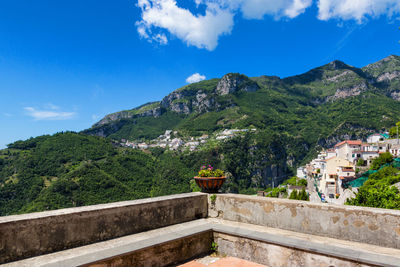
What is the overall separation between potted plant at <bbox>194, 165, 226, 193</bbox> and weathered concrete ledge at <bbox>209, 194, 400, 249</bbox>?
0.29 metres

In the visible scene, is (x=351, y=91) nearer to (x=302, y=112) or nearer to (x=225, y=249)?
(x=302, y=112)

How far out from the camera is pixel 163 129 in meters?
198

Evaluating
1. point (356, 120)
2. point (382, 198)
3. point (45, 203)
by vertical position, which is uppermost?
point (356, 120)

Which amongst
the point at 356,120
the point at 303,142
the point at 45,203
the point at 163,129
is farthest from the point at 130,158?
the point at 356,120

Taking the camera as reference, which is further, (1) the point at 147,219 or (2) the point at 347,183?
(2) the point at 347,183

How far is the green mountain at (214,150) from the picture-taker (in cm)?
8162

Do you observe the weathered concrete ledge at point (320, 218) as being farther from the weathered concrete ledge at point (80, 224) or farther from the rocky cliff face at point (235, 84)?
the rocky cliff face at point (235, 84)

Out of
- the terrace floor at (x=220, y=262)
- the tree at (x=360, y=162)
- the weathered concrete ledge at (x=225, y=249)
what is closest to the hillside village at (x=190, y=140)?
the tree at (x=360, y=162)

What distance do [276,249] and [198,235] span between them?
1098mm

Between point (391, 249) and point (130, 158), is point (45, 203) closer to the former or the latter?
point (130, 158)

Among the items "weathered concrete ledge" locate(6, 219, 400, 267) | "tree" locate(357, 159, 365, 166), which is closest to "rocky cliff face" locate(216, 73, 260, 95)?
"tree" locate(357, 159, 365, 166)

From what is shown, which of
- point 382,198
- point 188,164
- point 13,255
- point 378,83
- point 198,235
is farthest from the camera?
point 378,83

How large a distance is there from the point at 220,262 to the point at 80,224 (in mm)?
1916

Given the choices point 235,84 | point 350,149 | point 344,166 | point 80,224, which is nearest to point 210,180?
point 80,224
